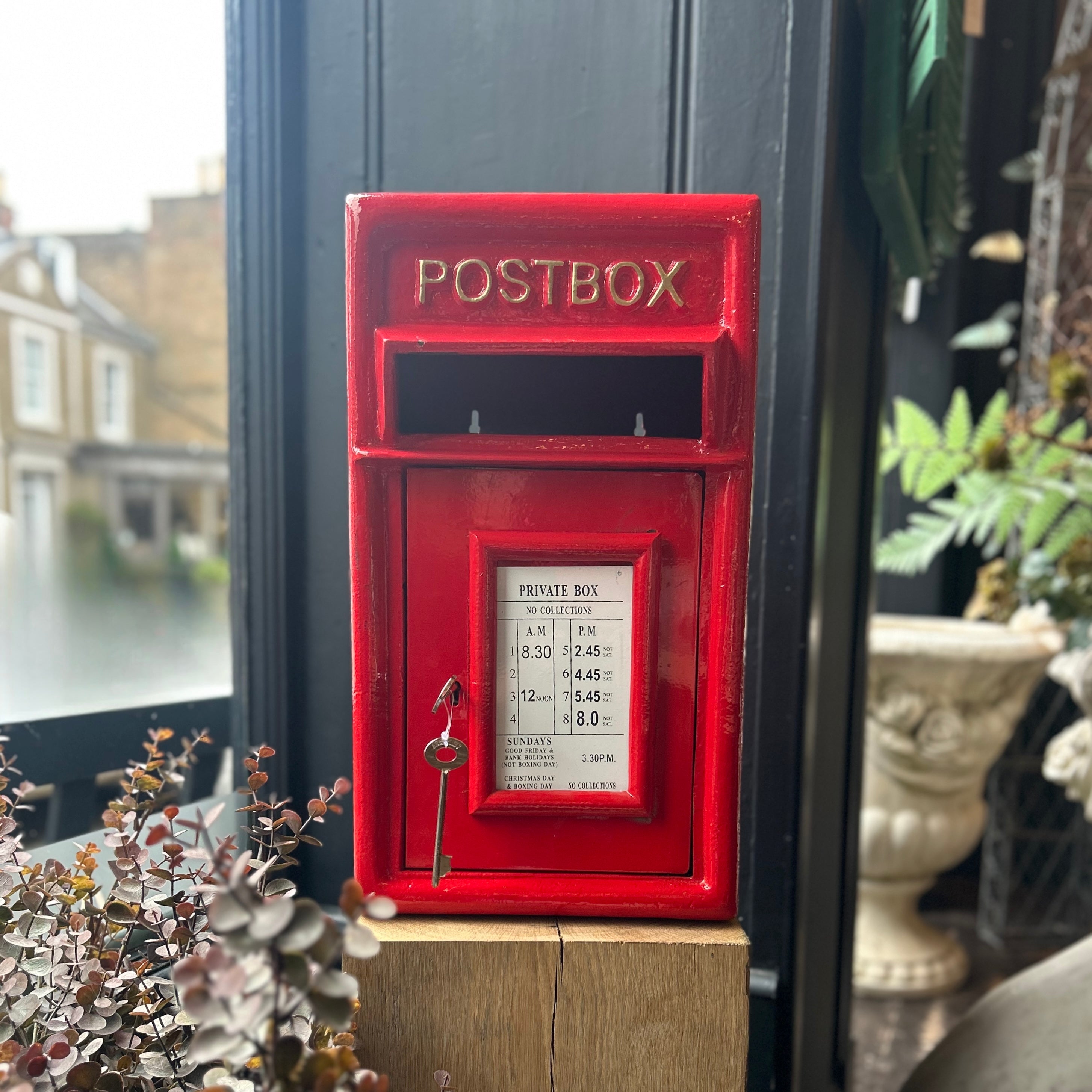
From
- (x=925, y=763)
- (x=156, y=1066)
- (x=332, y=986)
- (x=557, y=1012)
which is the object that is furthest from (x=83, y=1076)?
(x=925, y=763)

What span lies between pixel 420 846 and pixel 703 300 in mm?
658

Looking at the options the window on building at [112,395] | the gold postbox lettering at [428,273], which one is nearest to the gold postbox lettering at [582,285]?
the gold postbox lettering at [428,273]

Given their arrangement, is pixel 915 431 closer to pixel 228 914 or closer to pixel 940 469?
pixel 940 469

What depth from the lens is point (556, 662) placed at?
3.07 feet

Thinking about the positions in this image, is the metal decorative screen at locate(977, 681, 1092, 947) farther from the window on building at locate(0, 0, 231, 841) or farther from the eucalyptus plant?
the eucalyptus plant

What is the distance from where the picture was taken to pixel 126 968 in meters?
0.92

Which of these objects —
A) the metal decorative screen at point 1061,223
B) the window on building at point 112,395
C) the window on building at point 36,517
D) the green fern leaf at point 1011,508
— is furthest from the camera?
the metal decorative screen at point 1061,223

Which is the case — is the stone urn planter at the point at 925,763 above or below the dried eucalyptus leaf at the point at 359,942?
below

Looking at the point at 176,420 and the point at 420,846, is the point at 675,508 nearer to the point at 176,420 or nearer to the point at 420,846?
the point at 420,846

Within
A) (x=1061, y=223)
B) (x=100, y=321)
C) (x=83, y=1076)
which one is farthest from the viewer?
(x=1061, y=223)

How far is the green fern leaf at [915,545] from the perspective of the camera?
2.81m

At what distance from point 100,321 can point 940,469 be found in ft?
7.89

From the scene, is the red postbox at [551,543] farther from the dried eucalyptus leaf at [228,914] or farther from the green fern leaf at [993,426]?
the green fern leaf at [993,426]

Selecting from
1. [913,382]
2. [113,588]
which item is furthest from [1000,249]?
[113,588]
